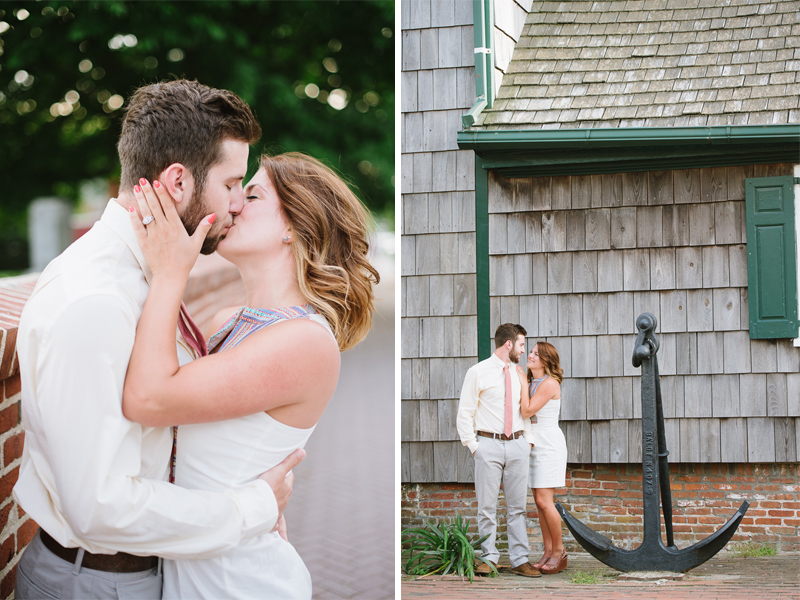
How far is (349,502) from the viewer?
16.5ft

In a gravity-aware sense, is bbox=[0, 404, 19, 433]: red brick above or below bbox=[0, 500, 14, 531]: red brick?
above

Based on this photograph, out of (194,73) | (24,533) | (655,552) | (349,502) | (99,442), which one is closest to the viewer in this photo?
(99,442)

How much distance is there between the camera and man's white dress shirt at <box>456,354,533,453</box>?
2.67 m

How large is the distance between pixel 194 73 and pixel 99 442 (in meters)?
9.45

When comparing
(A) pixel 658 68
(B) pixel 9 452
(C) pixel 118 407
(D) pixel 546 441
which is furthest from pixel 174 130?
(A) pixel 658 68

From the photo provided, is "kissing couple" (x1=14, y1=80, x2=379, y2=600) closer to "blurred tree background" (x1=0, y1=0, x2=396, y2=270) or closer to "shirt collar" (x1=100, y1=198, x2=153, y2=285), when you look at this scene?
"shirt collar" (x1=100, y1=198, x2=153, y2=285)

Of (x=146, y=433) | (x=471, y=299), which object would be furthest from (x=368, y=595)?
(x=146, y=433)

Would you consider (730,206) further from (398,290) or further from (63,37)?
(63,37)

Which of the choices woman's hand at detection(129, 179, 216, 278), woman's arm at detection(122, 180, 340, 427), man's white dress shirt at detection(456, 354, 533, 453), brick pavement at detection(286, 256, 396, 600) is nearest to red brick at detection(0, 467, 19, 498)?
woman's arm at detection(122, 180, 340, 427)

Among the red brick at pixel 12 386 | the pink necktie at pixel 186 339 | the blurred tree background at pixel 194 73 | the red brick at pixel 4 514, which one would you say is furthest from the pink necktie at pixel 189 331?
the blurred tree background at pixel 194 73

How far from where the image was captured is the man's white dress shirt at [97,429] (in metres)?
1.34

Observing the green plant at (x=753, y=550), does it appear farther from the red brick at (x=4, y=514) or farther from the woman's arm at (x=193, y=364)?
the red brick at (x=4, y=514)

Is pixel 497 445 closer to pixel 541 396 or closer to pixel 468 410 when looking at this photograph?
pixel 468 410

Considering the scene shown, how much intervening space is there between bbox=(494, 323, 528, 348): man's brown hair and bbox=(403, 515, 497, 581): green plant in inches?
27.7
